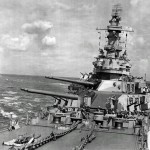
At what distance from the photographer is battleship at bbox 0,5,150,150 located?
9.95m

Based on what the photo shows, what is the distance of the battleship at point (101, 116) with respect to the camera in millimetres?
9945

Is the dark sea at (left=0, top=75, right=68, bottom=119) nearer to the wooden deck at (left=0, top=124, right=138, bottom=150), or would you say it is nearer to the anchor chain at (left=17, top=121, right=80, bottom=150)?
the wooden deck at (left=0, top=124, right=138, bottom=150)

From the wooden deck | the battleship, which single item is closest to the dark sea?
the battleship

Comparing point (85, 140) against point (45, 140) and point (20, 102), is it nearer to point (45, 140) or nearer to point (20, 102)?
point (45, 140)

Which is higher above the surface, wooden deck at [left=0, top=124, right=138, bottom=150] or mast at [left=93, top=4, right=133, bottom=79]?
mast at [left=93, top=4, right=133, bottom=79]

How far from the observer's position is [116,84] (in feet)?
54.2

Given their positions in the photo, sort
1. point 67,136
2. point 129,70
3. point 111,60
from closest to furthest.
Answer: point 67,136, point 111,60, point 129,70

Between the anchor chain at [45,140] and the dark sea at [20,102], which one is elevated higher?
the dark sea at [20,102]

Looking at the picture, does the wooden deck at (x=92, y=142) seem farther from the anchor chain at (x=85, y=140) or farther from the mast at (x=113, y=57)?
the mast at (x=113, y=57)

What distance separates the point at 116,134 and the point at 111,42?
884 centimetres

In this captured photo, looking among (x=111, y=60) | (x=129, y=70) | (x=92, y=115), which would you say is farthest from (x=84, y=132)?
(x=129, y=70)

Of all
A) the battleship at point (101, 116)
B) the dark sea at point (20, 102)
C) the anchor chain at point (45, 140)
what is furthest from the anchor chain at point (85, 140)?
the dark sea at point (20, 102)

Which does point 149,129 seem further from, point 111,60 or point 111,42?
point 111,42

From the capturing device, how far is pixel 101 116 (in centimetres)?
1328
